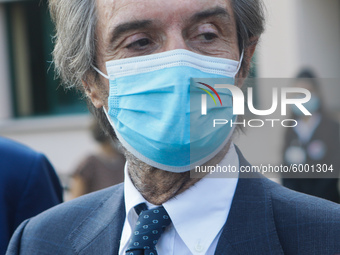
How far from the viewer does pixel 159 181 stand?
7.22 ft

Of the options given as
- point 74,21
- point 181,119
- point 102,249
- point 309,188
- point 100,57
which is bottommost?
point 309,188

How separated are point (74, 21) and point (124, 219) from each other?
0.78 meters

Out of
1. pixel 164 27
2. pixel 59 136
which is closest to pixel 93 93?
pixel 164 27

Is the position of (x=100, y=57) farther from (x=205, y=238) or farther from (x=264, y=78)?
(x=264, y=78)

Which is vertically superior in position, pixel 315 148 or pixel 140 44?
pixel 140 44

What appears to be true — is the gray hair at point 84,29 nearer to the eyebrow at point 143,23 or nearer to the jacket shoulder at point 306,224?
the eyebrow at point 143,23

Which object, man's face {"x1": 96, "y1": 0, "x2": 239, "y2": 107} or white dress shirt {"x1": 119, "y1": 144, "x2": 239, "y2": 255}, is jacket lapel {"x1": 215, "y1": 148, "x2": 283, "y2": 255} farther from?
man's face {"x1": 96, "y1": 0, "x2": 239, "y2": 107}

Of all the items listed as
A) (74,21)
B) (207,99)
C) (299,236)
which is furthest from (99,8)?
(299,236)

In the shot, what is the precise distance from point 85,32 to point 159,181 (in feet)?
2.07

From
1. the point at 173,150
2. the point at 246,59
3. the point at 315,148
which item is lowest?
→ the point at 315,148

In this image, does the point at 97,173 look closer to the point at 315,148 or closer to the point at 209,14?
the point at 315,148

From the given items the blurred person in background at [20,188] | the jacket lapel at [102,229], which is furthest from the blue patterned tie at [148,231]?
the blurred person in background at [20,188]

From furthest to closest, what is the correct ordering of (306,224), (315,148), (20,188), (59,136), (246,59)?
(59,136), (315,148), (20,188), (246,59), (306,224)

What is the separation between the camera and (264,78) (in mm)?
9945
